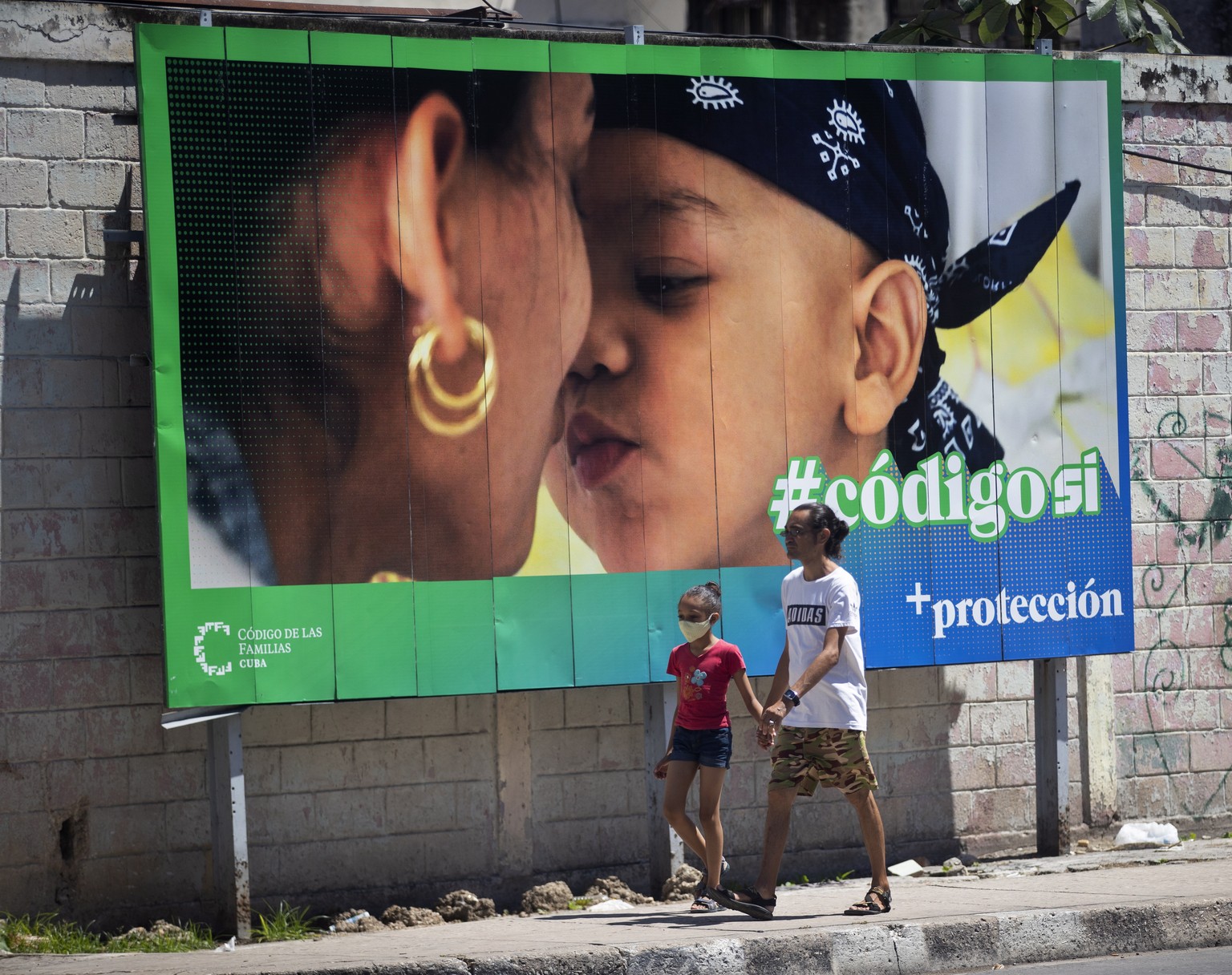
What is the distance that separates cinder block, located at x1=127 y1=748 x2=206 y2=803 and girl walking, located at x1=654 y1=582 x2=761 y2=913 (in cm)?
246

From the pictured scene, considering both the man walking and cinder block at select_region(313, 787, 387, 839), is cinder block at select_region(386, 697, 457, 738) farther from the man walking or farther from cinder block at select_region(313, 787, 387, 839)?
the man walking

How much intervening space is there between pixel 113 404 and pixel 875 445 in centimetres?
402

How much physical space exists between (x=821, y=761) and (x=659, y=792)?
1.70 meters

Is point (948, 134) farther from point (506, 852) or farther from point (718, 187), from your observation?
point (506, 852)

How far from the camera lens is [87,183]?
7.84 metres

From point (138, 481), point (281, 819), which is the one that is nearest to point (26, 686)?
point (138, 481)

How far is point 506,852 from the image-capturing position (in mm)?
8461

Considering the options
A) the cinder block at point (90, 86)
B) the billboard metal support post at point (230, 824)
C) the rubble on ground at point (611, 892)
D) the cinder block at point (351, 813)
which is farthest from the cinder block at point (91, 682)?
the cinder block at point (90, 86)

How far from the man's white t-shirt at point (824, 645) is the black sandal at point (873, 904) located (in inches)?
29.7

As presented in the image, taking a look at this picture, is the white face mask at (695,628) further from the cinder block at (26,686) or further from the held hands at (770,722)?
the cinder block at (26,686)

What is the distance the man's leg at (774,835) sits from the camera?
22.7ft

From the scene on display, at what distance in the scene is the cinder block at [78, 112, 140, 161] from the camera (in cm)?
784

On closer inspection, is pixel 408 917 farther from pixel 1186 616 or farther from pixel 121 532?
pixel 1186 616

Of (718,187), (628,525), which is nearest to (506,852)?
(628,525)
